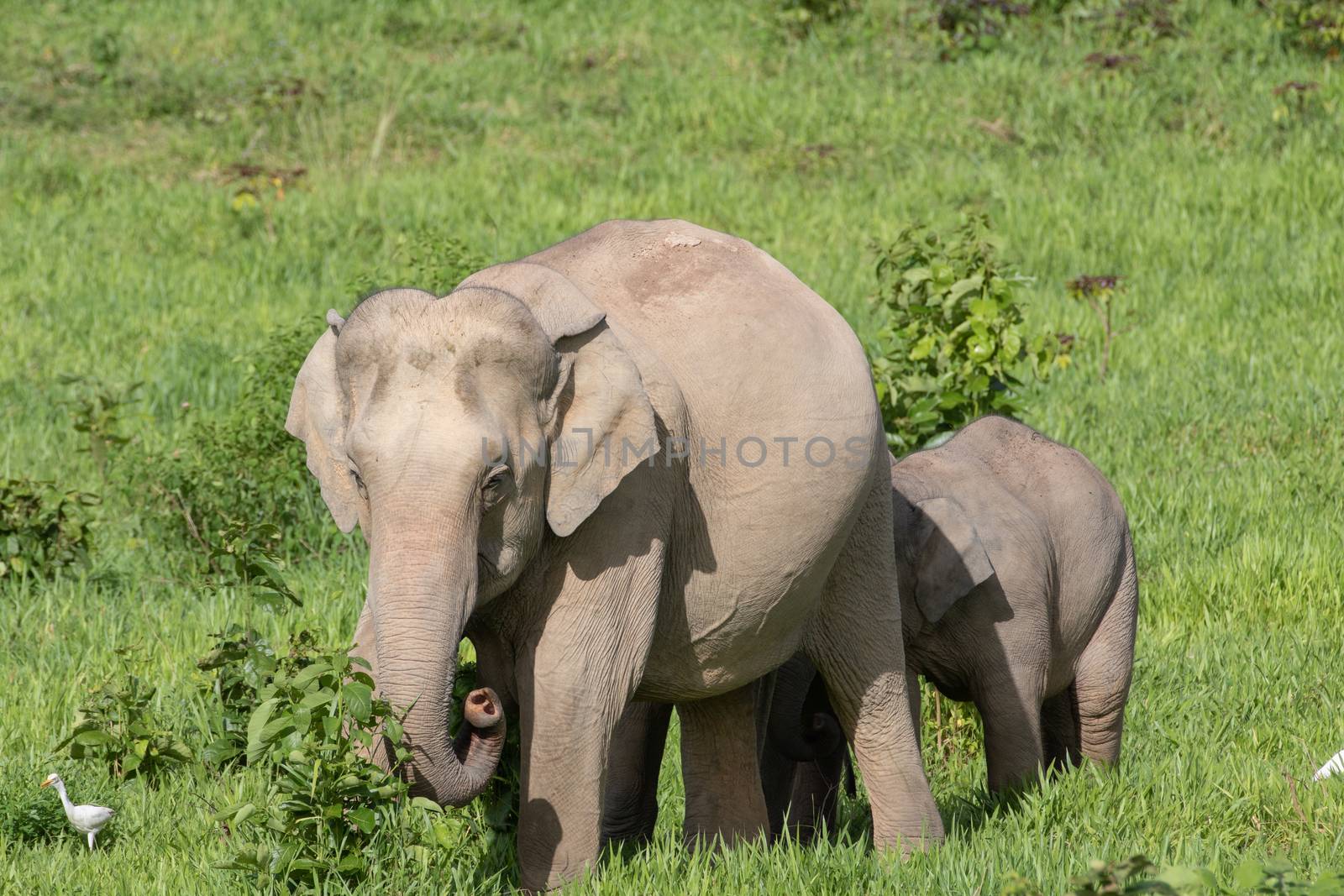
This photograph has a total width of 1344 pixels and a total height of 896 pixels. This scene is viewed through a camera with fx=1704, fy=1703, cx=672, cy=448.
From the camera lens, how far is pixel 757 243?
12.5 m

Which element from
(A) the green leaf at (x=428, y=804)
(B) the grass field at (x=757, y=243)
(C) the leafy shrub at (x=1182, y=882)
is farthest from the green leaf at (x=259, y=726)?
(C) the leafy shrub at (x=1182, y=882)

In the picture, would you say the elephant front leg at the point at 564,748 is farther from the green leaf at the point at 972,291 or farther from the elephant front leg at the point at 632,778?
the green leaf at the point at 972,291

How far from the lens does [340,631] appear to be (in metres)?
6.57

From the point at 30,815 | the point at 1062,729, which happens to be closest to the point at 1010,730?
the point at 1062,729

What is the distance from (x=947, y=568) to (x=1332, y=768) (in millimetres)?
1305

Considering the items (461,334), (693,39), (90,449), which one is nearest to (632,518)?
(461,334)

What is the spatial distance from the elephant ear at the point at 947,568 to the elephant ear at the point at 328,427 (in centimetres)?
213

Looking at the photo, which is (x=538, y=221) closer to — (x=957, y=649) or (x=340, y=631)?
(x=340, y=631)

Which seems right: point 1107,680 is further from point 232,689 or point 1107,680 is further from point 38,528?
point 38,528

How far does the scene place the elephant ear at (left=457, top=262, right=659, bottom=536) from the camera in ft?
12.1

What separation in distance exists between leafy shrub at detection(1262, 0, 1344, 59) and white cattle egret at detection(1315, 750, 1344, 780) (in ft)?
36.4

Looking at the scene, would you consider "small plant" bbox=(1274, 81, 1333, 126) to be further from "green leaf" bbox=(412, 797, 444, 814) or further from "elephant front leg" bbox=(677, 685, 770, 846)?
"green leaf" bbox=(412, 797, 444, 814)

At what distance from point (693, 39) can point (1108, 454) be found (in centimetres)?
937

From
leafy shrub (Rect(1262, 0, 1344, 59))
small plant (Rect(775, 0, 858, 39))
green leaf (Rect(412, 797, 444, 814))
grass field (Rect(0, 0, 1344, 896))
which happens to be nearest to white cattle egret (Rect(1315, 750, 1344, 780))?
grass field (Rect(0, 0, 1344, 896))
